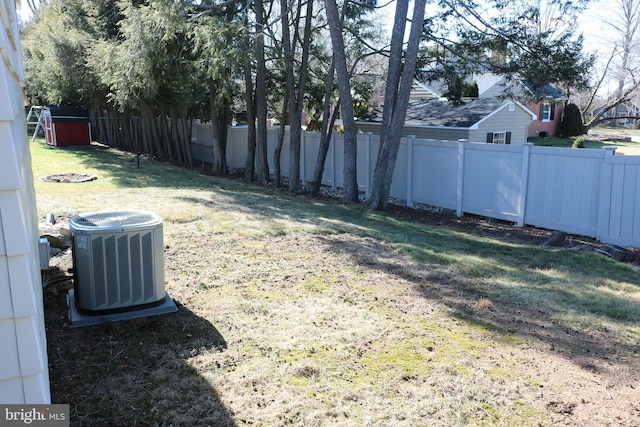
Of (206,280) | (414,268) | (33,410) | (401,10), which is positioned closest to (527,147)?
(401,10)

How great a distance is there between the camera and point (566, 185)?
9.37m

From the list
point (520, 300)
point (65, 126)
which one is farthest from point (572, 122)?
point (520, 300)

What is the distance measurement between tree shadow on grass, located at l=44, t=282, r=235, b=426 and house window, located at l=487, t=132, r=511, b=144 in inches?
690

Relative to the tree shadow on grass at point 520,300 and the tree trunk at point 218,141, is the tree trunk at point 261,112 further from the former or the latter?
the tree shadow on grass at point 520,300

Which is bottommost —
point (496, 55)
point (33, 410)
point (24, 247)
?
point (33, 410)

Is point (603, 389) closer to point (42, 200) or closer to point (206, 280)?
point (206, 280)

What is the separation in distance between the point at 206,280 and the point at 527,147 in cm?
677

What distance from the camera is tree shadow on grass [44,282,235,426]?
312cm

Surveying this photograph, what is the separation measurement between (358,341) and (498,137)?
18.3 m

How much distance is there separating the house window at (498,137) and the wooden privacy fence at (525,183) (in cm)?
828

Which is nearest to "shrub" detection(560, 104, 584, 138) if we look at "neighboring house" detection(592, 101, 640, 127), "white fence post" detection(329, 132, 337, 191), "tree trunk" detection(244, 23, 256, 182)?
"neighboring house" detection(592, 101, 640, 127)

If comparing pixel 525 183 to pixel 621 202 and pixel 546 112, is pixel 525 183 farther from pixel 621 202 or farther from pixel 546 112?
pixel 546 112

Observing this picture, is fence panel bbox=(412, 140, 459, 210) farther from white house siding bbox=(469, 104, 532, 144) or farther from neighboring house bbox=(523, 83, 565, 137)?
neighboring house bbox=(523, 83, 565, 137)

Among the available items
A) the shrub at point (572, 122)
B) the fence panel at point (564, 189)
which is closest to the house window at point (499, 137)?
the fence panel at point (564, 189)
